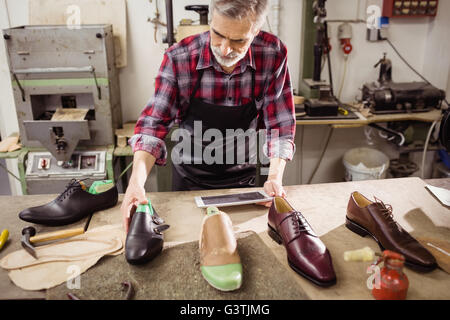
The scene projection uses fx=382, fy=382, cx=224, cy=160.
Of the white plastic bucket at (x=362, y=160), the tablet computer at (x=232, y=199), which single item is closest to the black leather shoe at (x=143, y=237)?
the tablet computer at (x=232, y=199)

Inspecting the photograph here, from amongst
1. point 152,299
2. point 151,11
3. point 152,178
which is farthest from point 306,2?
point 152,299

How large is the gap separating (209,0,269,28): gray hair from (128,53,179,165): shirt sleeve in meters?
0.38

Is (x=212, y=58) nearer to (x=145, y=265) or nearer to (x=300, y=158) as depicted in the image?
(x=145, y=265)

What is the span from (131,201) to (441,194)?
1354 millimetres

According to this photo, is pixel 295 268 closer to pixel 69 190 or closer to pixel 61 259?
pixel 61 259

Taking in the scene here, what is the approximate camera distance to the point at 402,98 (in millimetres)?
→ 3148

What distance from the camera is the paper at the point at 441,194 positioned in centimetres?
166

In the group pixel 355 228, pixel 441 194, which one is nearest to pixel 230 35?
pixel 355 228

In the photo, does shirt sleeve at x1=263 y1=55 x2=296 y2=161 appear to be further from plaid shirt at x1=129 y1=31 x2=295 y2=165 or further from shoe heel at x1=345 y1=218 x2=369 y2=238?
shoe heel at x1=345 y1=218 x2=369 y2=238

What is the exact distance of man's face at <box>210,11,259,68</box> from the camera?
4.84 ft

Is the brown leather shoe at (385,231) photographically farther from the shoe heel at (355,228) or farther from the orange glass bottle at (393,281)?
the orange glass bottle at (393,281)

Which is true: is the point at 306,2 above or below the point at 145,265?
above
